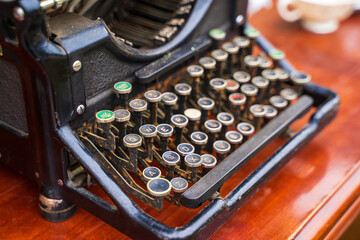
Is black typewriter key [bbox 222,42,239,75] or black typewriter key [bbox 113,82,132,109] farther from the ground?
black typewriter key [bbox 113,82,132,109]

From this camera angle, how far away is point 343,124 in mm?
1553

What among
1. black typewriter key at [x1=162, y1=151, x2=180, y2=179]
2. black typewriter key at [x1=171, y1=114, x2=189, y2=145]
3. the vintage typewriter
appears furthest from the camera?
black typewriter key at [x1=171, y1=114, x2=189, y2=145]

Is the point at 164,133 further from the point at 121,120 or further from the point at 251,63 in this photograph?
the point at 251,63

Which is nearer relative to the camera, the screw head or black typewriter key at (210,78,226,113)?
the screw head

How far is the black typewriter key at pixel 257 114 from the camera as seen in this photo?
132 centimetres

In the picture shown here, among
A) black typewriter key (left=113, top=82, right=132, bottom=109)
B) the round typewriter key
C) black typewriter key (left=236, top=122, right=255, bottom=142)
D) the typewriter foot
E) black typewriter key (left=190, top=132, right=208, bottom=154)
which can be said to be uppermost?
black typewriter key (left=113, top=82, right=132, bottom=109)

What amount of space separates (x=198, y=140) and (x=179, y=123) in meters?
0.06

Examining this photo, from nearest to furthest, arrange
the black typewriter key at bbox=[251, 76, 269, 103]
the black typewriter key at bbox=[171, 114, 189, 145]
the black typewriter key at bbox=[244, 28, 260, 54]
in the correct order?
the black typewriter key at bbox=[171, 114, 189, 145] → the black typewriter key at bbox=[251, 76, 269, 103] → the black typewriter key at bbox=[244, 28, 260, 54]

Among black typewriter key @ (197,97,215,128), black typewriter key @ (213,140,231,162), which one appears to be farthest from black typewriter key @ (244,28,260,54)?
Answer: black typewriter key @ (213,140,231,162)

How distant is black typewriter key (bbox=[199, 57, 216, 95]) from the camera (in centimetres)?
133

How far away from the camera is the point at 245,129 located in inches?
50.0

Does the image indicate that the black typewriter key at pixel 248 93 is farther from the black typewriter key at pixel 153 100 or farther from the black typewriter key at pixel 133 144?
the black typewriter key at pixel 133 144

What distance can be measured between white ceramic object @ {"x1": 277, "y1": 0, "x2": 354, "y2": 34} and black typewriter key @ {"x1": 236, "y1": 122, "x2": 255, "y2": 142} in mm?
Answer: 857

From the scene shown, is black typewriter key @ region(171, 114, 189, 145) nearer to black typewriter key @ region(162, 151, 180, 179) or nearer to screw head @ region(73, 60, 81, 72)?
black typewriter key @ region(162, 151, 180, 179)
